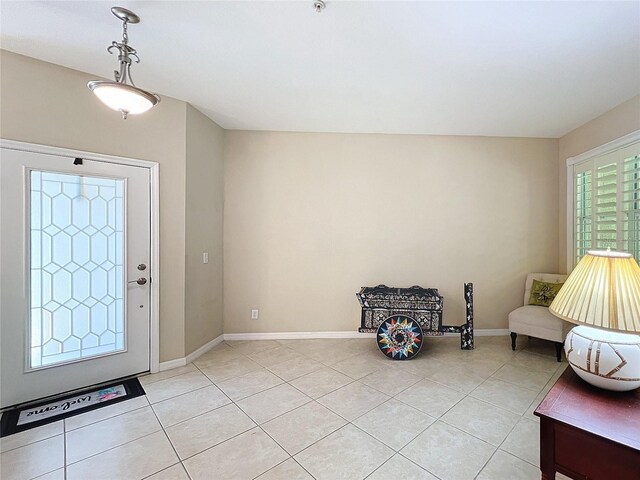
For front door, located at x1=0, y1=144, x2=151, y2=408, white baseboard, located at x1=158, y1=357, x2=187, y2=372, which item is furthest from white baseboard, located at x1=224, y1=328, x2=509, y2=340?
front door, located at x1=0, y1=144, x2=151, y2=408

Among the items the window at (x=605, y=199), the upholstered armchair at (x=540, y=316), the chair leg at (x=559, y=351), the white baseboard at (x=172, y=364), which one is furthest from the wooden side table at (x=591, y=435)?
the white baseboard at (x=172, y=364)

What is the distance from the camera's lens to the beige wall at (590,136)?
104 inches

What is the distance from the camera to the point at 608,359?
45.8 inches

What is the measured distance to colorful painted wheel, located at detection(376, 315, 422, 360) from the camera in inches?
118

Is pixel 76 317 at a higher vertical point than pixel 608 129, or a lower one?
lower

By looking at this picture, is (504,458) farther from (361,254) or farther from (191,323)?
(191,323)

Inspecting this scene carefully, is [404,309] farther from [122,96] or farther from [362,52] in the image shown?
[122,96]

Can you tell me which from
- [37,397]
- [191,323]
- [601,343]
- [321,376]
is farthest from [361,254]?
[37,397]

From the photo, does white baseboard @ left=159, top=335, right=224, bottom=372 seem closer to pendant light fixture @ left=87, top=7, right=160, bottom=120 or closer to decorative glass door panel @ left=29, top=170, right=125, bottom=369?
decorative glass door panel @ left=29, top=170, right=125, bottom=369

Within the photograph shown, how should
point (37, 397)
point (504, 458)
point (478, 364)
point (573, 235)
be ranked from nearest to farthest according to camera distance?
1. point (504, 458)
2. point (37, 397)
3. point (478, 364)
4. point (573, 235)

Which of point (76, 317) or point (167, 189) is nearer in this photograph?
point (76, 317)

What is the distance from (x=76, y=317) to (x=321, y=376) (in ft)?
7.24

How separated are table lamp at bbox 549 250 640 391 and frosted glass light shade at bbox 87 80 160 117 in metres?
2.48

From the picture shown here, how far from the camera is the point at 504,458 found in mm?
1670
